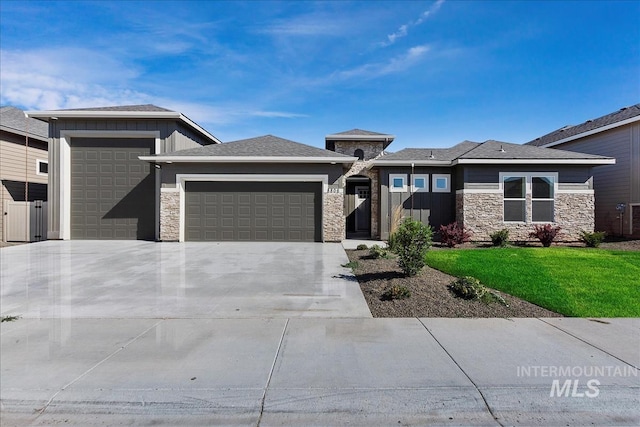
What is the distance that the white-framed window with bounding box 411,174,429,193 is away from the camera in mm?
16094

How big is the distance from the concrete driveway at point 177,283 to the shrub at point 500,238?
21.4ft

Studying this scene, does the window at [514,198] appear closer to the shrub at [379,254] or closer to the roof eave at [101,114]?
the shrub at [379,254]

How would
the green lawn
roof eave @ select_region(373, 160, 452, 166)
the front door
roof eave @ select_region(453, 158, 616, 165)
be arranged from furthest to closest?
the front door → roof eave @ select_region(373, 160, 452, 166) → roof eave @ select_region(453, 158, 616, 165) → the green lawn

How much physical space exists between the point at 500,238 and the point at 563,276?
260 inches

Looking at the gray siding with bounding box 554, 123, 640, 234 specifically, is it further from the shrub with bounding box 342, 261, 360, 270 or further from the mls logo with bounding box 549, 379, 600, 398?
the mls logo with bounding box 549, 379, 600, 398

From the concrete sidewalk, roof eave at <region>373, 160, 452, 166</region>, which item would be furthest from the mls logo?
roof eave at <region>373, 160, 452, 166</region>

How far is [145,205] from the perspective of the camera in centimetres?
1554

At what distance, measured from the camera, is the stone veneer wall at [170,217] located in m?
14.8

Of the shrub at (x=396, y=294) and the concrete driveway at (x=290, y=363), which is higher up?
the shrub at (x=396, y=294)

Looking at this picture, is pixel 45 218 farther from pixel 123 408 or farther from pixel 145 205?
pixel 123 408

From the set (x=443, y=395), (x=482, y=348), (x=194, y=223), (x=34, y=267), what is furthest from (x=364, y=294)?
(x=194, y=223)

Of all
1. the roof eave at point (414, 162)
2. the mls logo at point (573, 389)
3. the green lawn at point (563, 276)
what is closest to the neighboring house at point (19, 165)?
the roof eave at point (414, 162)

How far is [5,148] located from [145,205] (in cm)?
686

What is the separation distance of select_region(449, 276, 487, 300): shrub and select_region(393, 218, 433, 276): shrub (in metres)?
1.02
